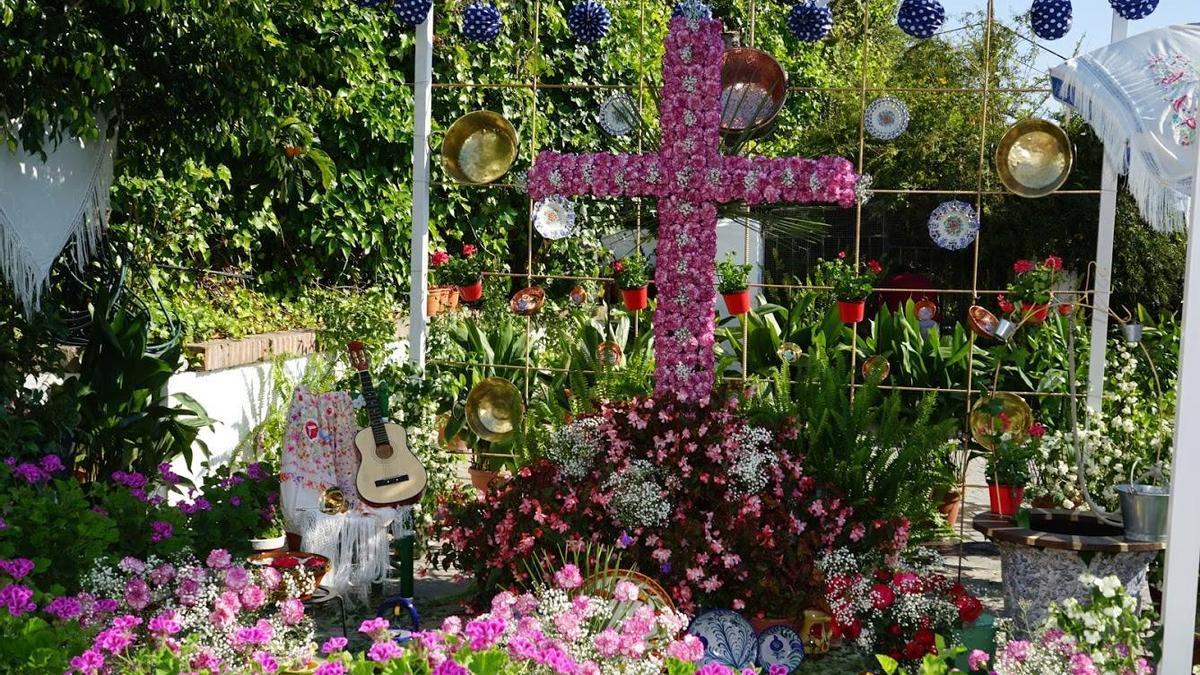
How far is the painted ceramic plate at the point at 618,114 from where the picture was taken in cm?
617

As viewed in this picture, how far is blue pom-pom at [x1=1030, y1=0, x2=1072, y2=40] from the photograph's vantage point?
5910mm

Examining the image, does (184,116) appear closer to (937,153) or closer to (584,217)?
(584,217)

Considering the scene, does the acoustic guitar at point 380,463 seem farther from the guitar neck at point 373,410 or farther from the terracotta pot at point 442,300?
the terracotta pot at point 442,300

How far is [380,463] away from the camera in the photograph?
5406mm

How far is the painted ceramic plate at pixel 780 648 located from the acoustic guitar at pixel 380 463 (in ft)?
5.33

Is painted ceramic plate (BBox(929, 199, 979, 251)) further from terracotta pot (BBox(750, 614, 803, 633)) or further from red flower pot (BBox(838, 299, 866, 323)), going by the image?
terracotta pot (BBox(750, 614, 803, 633))

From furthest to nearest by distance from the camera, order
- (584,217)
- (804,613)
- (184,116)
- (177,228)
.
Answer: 1. (584,217)
2. (177,228)
3. (184,116)
4. (804,613)

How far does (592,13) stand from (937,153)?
6.97 metres

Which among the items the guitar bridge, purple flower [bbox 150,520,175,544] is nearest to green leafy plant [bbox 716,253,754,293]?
the guitar bridge

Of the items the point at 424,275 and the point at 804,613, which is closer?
the point at 804,613

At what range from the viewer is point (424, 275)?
6.54 meters

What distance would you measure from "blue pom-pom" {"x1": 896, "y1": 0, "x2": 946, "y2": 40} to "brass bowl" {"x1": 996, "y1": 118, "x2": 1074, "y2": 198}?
614mm

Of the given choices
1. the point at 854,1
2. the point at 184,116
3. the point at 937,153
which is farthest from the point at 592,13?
the point at 854,1

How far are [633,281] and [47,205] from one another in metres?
2.97
